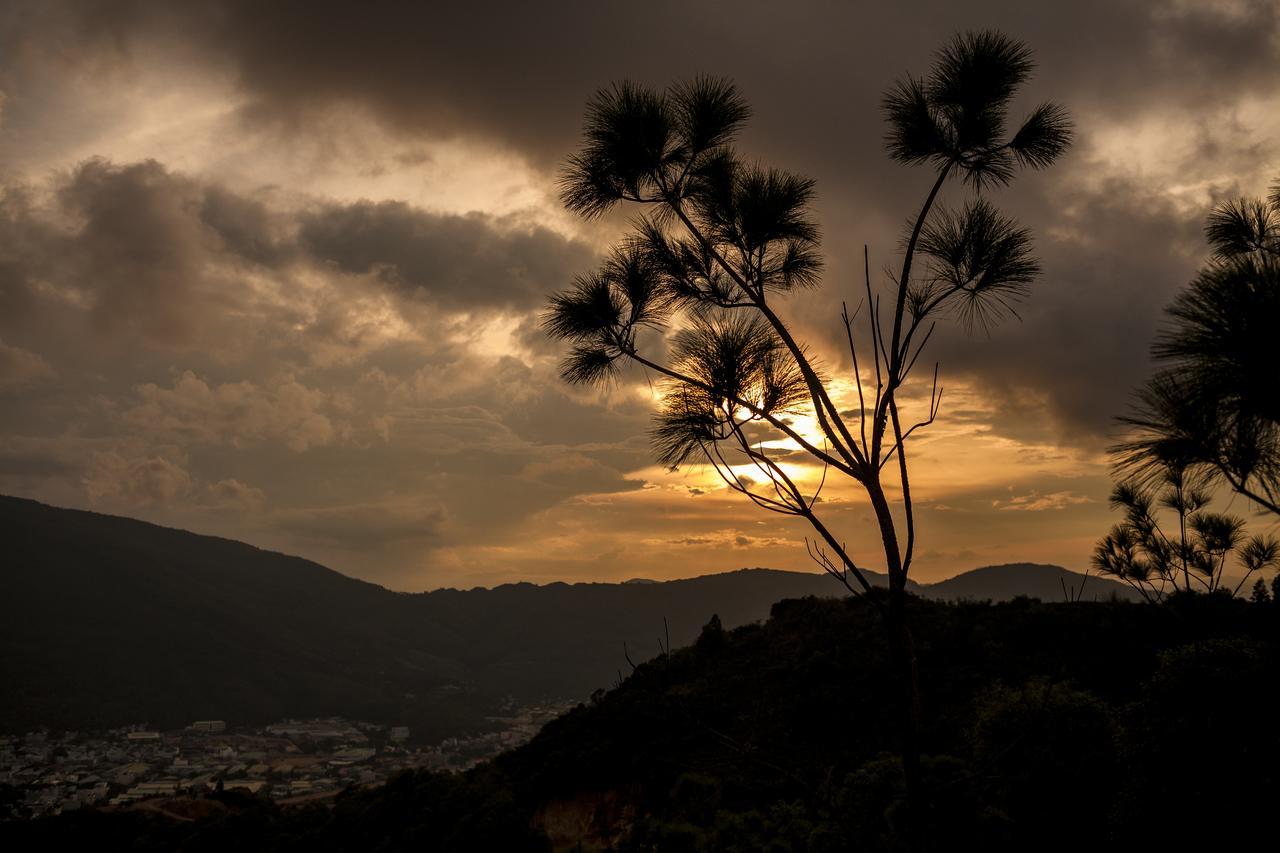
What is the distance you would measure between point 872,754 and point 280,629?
393 ft

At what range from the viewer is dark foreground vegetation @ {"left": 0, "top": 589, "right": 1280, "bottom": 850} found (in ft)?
25.0

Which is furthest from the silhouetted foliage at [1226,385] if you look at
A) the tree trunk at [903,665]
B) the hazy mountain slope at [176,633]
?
the hazy mountain slope at [176,633]

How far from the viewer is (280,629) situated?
11825cm

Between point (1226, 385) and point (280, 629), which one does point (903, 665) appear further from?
point (280, 629)

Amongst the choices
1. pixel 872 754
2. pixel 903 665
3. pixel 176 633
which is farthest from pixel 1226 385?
pixel 176 633

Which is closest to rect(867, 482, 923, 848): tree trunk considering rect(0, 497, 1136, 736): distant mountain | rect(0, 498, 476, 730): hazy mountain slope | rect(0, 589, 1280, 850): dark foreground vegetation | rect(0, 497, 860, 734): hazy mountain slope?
rect(0, 589, 1280, 850): dark foreground vegetation

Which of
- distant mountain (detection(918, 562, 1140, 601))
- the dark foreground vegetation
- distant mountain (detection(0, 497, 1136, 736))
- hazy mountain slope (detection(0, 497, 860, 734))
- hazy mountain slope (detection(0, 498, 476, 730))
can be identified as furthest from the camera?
hazy mountain slope (detection(0, 497, 860, 734))

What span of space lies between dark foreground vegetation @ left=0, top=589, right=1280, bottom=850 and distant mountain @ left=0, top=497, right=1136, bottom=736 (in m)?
50.2

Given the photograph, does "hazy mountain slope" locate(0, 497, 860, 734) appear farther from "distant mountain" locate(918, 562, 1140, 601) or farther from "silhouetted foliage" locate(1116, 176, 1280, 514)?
"silhouetted foliage" locate(1116, 176, 1280, 514)

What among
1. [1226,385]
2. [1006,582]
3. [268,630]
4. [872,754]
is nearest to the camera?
[1226,385]

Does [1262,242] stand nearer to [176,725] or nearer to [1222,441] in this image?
[1222,441]

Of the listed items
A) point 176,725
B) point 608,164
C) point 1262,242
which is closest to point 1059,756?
point 1262,242

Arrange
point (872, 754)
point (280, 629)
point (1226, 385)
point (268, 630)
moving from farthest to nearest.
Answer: point (280, 629), point (268, 630), point (872, 754), point (1226, 385)

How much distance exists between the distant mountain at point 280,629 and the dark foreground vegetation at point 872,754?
50.2m
